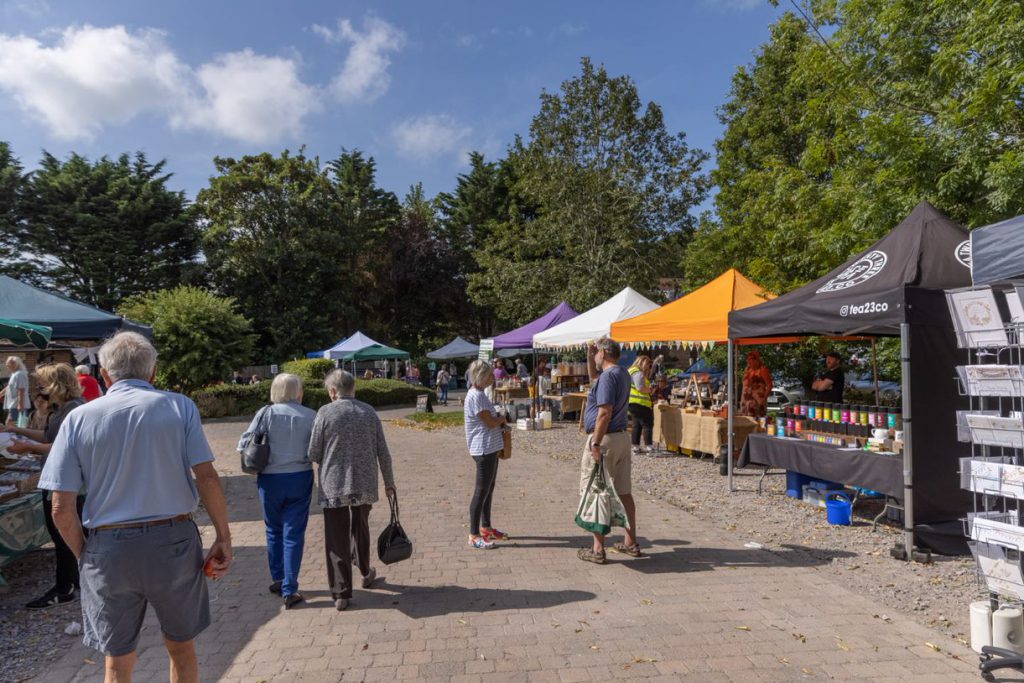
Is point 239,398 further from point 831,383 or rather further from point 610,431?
point 610,431

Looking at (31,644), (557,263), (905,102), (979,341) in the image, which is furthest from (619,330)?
(557,263)

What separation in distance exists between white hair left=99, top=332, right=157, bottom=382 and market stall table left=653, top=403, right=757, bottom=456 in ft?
29.5

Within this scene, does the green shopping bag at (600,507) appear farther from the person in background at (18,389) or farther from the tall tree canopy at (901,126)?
the person in background at (18,389)

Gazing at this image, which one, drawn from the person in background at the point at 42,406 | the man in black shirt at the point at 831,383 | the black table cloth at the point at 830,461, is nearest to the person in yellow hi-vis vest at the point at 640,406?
the man in black shirt at the point at 831,383

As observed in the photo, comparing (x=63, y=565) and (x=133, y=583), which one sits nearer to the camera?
(x=133, y=583)

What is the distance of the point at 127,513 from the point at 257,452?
1834 mm

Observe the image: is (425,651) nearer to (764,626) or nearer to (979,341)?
(764,626)

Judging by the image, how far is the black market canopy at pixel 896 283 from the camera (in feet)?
19.2

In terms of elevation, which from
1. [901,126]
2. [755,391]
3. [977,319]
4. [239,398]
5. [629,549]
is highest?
[901,126]

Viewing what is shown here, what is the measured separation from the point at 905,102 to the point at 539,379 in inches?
455

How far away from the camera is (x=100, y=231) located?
3425cm

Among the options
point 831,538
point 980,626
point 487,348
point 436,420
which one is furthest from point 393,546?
point 436,420

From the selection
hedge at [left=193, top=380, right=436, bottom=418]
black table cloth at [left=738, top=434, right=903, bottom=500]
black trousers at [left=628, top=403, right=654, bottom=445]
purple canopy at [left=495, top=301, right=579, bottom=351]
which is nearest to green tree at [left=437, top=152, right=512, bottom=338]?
hedge at [left=193, top=380, right=436, bottom=418]

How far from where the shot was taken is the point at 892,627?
14.1ft
